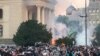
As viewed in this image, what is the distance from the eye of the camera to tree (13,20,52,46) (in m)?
97.6

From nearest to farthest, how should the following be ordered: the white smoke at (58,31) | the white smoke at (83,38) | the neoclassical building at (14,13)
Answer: the neoclassical building at (14,13), the white smoke at (83,38), the white smoke at (58,31)

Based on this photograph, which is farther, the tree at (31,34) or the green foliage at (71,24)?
the green foliage at (71,24)

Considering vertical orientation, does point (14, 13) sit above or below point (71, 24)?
above

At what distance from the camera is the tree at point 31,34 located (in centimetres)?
9756

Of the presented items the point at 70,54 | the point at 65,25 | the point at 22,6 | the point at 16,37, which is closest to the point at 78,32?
the point at 65,25

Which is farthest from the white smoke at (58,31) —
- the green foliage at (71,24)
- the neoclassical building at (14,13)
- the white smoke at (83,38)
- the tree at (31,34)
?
the tree at (31,34)

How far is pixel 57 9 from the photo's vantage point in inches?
5241

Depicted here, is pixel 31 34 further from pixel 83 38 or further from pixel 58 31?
pixel 58 31

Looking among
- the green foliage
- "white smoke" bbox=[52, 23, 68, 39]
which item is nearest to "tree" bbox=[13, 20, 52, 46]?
"white smoke" bbox=[52, 23, 68, 39]

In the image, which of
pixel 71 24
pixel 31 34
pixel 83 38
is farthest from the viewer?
pixel 71 24

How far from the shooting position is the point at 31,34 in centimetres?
9856

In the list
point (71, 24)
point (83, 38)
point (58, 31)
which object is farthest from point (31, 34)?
point (71, 24)

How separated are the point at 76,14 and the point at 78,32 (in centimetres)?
3811

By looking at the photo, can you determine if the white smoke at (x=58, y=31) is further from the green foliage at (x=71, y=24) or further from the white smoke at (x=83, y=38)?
the white smoke at (x=83, y=38)
